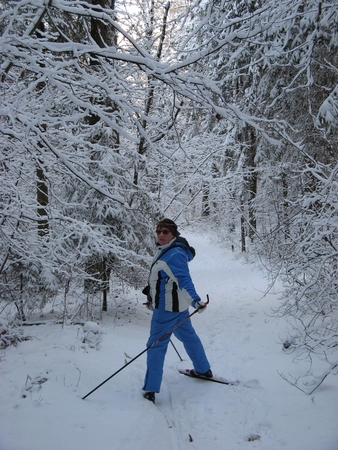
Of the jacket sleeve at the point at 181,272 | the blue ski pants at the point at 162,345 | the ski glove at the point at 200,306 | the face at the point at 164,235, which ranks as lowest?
the blue ski pants at the point at 162,345

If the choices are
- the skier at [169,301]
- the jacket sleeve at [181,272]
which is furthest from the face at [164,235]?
the jacket sleeve at [181,272]

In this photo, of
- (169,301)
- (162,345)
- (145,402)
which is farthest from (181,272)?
(145,402)

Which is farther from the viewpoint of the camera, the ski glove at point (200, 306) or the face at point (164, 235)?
the face at point (164, 235)

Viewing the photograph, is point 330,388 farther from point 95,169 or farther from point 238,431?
point 95,169

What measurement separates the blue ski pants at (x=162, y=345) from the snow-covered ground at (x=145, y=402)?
0.75ft

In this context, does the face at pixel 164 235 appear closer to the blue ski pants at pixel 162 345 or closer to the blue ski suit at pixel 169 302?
the blue ski suit at pixel 169 302

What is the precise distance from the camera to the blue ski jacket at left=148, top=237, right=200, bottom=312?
372 centimetres

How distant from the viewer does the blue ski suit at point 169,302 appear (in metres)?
3.70

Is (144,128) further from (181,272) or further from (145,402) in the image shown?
(145,402)

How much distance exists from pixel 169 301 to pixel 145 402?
1.14 m

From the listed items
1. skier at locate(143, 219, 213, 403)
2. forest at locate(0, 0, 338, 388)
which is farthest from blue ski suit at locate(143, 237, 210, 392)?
forest at locate(0, 0, 338, 388)

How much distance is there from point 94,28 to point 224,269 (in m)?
12.4

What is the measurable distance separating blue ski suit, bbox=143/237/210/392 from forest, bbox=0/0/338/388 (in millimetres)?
909

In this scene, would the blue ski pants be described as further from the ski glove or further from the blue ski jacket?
the ski glove
